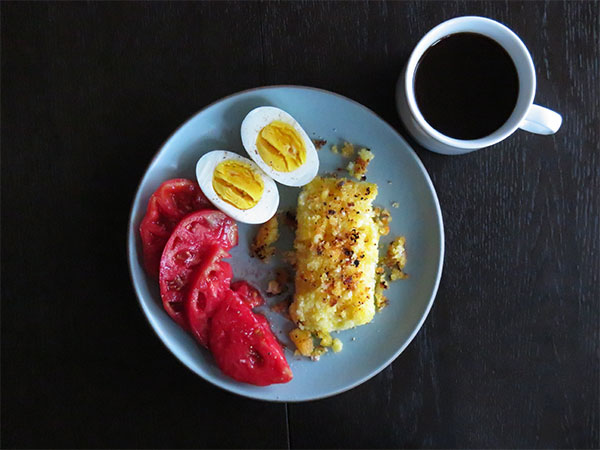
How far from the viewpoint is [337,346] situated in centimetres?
127

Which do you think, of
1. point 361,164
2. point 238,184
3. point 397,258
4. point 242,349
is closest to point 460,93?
point 361,164

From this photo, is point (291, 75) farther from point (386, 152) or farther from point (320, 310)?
point (320, 310)

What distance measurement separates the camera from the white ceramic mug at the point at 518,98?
1.17 metres

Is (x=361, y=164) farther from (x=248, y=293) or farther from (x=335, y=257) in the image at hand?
(x=248, y=293)

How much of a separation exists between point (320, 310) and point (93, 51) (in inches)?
32.5

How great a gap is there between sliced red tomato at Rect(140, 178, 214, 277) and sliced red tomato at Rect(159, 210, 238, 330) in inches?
1.4

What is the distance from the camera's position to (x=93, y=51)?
1.35 metres

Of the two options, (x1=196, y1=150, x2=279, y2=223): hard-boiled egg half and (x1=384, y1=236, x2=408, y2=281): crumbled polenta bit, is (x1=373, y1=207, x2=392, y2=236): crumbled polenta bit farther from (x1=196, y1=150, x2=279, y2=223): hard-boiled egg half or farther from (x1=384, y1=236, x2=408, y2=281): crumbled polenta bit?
(x1=196, y1=150, x2=279, y2=223): hard-boiled egg half

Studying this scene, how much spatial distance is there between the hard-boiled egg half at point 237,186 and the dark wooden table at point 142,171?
0.20 meters

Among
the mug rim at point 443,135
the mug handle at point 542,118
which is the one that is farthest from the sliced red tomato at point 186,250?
the mug handle at point 542,118

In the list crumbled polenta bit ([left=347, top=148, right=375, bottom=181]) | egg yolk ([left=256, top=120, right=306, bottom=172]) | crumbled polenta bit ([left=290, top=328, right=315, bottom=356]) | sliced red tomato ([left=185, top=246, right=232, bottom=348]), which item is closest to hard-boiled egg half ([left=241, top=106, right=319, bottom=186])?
egg yolk ([left=256, top=120, right=306, bottom=172])

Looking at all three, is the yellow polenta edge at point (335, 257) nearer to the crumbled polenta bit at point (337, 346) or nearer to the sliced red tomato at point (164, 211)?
the crumbled polenta bit at point (337, 346)

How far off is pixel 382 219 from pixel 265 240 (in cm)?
27

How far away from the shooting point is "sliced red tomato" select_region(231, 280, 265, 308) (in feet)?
4.09
